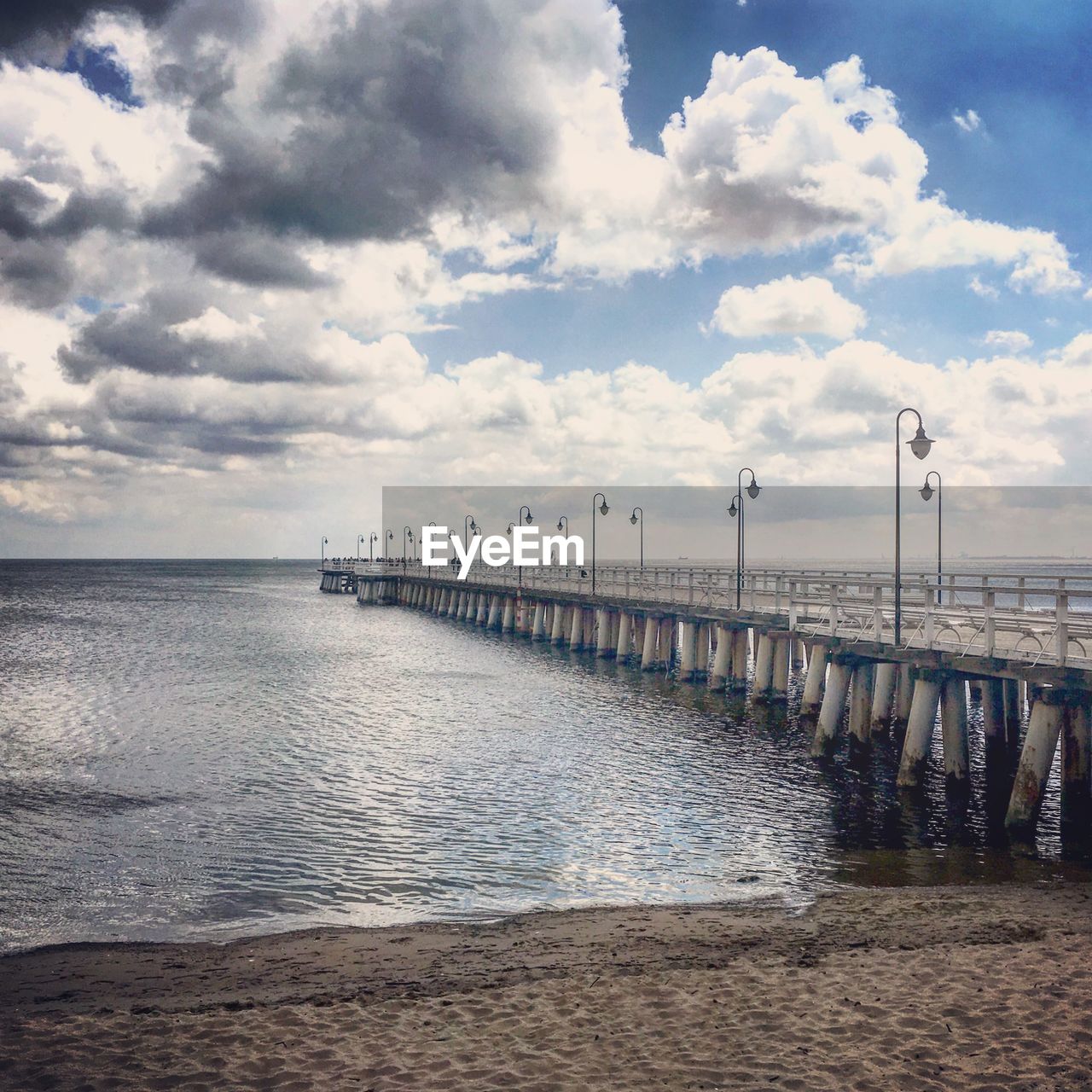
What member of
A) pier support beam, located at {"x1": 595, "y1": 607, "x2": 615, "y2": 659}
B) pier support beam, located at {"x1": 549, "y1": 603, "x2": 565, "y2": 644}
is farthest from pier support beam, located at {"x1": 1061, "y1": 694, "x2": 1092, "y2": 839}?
pier support beam, located at {"x1": 549, "y1": 603, "x2": 565, "y2": 644}

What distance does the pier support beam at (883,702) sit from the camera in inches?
865

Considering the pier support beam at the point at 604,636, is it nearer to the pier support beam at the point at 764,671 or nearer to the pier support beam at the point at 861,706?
the pier support beam at the point at 764,671

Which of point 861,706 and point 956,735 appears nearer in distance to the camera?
point 956,735

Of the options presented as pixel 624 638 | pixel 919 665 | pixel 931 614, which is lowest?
pixel 624 638

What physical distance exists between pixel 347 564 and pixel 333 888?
12140 cm

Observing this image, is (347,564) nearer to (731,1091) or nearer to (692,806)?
(692,806)

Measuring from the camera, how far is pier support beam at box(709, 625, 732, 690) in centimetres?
3094

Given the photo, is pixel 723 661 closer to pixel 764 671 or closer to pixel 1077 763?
pixel 764 671

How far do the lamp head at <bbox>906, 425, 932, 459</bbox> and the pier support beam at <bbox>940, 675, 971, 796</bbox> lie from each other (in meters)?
4.83

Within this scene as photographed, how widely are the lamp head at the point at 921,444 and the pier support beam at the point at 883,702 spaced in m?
5.22

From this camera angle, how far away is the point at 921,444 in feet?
64.3

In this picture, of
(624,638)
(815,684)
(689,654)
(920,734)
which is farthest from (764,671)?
(624,638)

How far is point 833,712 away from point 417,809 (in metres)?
9.80

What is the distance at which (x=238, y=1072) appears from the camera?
7.46m
